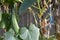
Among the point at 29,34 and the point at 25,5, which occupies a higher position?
the point at 25,5

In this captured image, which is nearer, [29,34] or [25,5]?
[25,5]

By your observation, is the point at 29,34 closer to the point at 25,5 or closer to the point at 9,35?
the point at 9,35

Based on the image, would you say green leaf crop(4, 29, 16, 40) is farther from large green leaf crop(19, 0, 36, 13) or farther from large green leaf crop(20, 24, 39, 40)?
large green leaf crop(19, 0, 36, 13)

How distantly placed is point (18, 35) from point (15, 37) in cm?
2

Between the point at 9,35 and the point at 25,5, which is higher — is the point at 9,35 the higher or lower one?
the lower one

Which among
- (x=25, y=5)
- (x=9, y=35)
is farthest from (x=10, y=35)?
(x=25, y=5)

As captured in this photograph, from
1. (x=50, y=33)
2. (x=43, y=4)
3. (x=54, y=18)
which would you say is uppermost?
(x=43, y=4)

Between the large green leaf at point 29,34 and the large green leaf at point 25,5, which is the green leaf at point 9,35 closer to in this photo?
the large green leaf at point 29,34

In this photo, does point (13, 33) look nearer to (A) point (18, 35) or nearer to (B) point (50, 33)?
(A) point (18, 35)

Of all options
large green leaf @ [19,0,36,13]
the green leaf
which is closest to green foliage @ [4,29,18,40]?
the green leaf

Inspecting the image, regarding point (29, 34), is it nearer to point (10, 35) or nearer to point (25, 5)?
point (10, 35)

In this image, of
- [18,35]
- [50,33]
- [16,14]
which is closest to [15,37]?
[18,35]

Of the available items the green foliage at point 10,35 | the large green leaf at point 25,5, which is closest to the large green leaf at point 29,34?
the green foliage at point 10,35

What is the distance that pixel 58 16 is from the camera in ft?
3.90
